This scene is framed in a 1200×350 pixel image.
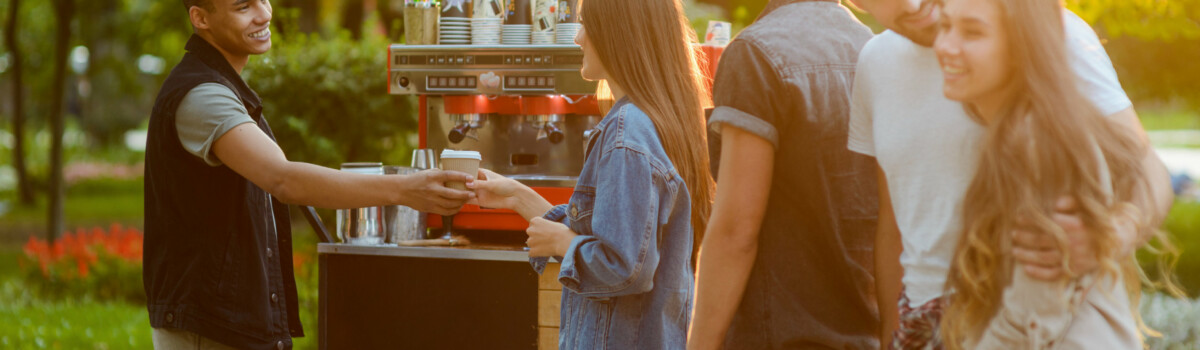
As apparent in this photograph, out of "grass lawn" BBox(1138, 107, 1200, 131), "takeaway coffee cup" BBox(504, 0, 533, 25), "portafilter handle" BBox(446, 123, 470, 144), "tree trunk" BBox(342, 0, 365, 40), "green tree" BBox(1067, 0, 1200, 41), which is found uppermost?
"takeaway coffee cup" BBox(504, 0, 533, 25)

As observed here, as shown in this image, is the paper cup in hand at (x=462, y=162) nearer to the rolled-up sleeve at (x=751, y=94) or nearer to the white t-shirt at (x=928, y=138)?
the rolled-up sleeve at (x=751, y=94)

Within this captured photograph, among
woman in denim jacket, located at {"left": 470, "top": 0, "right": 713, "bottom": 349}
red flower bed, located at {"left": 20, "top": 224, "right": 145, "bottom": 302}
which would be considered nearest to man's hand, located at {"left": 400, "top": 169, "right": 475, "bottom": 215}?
woman in denim jacket, located at {"left": 470, "top": 0, "right": 713, "bottom": 349}

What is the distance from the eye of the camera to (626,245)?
2688 millimetres

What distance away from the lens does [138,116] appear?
97.9ft

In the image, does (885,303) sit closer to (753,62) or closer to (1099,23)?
(753,62)

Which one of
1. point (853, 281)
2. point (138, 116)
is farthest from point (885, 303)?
point (138, 116)

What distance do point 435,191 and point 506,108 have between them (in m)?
1.30

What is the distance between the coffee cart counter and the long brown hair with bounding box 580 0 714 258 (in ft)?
4.81

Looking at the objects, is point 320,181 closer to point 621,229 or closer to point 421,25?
point 621,229

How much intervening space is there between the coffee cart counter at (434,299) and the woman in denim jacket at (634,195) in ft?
4.20

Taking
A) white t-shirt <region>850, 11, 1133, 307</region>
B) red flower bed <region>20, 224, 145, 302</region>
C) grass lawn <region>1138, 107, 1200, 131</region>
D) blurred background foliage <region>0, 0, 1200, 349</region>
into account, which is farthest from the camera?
grass lawn <region>1138, 107, 1200, 131</region>

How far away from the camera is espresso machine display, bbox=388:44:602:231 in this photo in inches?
170

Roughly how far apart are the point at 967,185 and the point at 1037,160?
167 mm

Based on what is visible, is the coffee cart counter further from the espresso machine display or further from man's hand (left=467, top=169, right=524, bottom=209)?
man's hand (left=467, top=169, right=524, bottom=209)
